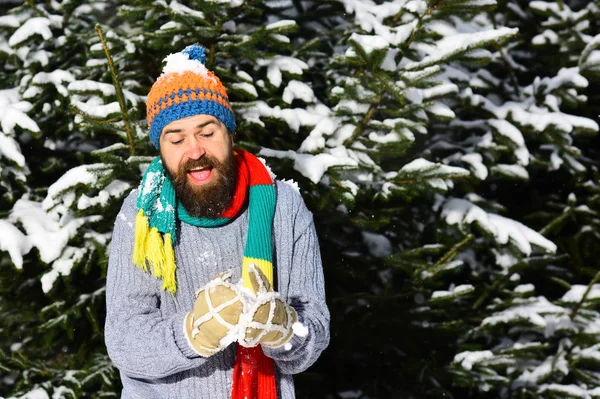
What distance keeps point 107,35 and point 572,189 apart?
3767mm

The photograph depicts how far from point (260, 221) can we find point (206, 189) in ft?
0.73

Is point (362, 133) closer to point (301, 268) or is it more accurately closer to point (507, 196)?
point (301, 268)

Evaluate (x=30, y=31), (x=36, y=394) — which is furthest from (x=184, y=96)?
(x=36, y=394)

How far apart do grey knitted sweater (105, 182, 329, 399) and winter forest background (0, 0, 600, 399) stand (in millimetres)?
923

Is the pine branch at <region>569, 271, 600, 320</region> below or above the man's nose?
below

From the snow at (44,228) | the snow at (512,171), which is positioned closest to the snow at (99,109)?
the snow at (44,228)

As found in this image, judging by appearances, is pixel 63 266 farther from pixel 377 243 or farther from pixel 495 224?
pixel 495 224

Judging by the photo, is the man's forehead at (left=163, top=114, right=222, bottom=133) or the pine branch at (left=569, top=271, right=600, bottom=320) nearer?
the man's forehead at (left=163, top=114, right=222, bottom=133)

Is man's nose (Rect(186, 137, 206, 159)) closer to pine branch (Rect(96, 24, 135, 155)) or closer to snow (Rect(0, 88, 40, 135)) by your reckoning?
pine branch (Rect(96, 24, 135, 155))

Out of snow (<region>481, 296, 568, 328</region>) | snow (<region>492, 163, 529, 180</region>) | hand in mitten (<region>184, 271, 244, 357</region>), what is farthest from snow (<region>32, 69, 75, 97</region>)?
snow (<region>481, 296, 568, 328</region>)

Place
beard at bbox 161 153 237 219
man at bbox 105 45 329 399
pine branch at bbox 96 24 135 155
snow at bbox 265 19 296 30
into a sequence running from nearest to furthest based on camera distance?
1. man at bbox 105 45 329 399
2. beard at bbox 161 153 237 219
3. pine branch at bbox 96 24 135 155
4. snow at bbox 265 19 296 30

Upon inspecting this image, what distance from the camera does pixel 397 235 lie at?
13.9 feet

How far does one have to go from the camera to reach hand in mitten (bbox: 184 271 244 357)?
1626 mm

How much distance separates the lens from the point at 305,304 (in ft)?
6.84
